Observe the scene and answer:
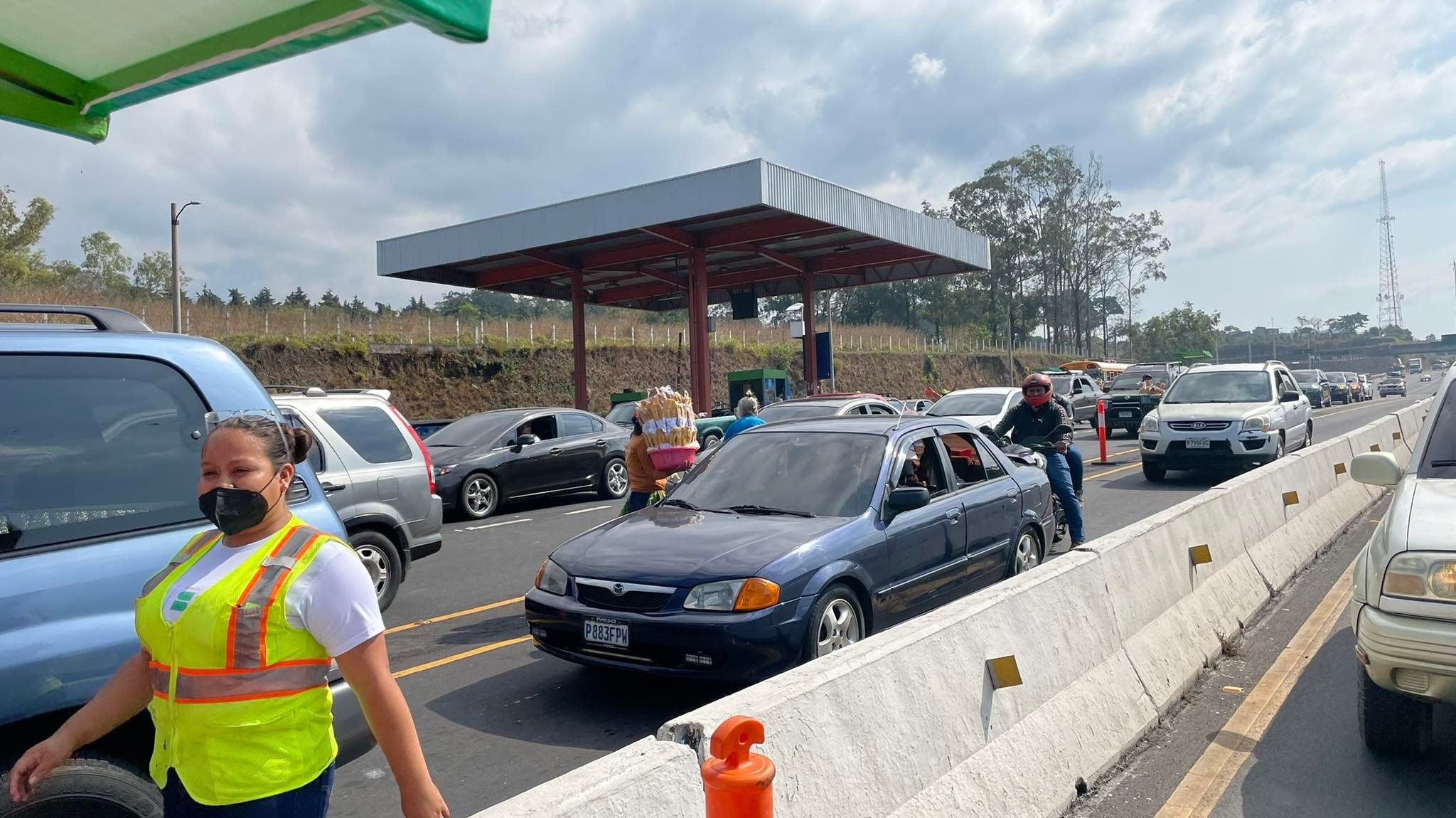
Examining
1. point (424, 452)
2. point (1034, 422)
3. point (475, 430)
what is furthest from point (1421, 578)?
point (475, 430)

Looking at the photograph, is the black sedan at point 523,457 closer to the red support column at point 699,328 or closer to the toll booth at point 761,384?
the red support column at point 699,328

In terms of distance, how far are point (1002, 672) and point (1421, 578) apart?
5.71 ft

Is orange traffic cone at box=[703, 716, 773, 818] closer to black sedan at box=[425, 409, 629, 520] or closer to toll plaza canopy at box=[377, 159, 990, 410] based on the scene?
black sedan at box=[425, 409, 629, 520]

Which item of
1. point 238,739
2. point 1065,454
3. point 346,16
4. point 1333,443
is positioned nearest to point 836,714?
point 238,739

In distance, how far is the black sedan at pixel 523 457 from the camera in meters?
13.4

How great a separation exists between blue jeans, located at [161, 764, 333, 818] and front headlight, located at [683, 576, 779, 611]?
283 centimetres

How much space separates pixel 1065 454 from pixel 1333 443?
3751 millimetres

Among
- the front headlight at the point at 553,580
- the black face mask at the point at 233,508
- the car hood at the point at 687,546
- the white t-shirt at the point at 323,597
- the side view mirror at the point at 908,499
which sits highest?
the black face mask at the point at 233,508

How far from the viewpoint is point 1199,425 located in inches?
570

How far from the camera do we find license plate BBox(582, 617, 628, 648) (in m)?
5.04

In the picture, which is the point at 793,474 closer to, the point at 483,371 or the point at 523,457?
the point at 523,457

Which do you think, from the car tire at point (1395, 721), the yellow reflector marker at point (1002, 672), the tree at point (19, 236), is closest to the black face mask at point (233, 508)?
the yellow reflector marker at point (1002, 672)

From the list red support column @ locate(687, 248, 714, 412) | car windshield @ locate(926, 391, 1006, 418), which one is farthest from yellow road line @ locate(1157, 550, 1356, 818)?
red support column @ locate(687, 248, 714, 412)

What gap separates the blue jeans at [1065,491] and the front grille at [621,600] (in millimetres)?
5162
